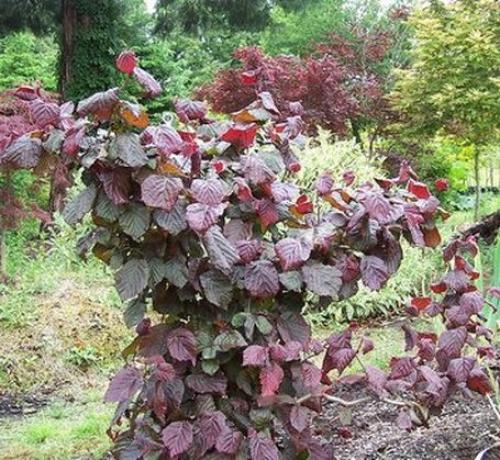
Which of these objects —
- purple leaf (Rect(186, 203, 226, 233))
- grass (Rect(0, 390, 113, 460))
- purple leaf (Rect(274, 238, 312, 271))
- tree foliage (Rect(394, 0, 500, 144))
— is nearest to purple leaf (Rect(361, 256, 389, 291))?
purple leaf (Rect(274, 238, 312, 271))

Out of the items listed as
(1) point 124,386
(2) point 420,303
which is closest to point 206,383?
(1) point 124,386

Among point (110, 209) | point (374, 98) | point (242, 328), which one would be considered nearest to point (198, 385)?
point (242, 328)

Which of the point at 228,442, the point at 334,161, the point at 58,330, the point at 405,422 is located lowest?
the point at 58,330

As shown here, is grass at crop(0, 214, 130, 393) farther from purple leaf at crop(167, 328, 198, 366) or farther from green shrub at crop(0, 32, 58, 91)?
green shrub at crop(0, 32, 58, 91)

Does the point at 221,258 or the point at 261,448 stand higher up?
the point at 221,258

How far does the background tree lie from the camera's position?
26.6ft

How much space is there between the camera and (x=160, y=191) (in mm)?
1460

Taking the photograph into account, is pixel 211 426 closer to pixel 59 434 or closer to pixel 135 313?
pixel 135 313

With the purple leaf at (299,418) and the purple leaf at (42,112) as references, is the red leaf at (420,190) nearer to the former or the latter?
the purple leaf at (299,418)

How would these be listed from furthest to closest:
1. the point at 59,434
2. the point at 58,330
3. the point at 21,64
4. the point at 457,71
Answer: the point at 21,64
the point at 457,71
the point at 58,330
the point at 59,434

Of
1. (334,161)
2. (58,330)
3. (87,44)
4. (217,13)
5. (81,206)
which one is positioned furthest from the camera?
(217,13)

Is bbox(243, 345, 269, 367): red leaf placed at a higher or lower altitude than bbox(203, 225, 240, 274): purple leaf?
lower

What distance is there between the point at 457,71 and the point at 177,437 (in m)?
7.47

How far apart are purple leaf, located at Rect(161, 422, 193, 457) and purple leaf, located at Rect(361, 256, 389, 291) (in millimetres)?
529
